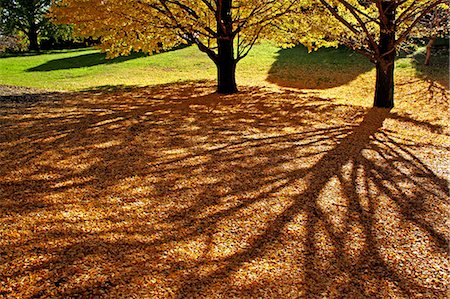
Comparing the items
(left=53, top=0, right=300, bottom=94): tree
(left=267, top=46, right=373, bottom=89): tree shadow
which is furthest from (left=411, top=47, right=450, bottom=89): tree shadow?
(left=53, top=0, right=300, bottom=94): tree

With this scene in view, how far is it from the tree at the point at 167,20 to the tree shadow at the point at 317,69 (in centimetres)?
392

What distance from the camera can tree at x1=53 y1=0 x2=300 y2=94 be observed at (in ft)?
26.5

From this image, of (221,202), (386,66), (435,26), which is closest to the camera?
(221,202)

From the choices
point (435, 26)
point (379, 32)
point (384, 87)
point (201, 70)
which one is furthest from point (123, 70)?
point (435, 26)

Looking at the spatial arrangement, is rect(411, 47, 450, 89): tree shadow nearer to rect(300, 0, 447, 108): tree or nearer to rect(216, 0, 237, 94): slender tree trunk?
rect(300, 0, 447, 108): tree

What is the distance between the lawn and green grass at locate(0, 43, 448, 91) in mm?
5669

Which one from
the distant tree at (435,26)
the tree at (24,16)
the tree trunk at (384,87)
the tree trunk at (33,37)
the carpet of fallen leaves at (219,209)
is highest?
the tree at (24,16)

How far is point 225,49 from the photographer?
977cm

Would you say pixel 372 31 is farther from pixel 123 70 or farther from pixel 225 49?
pixel 123 70

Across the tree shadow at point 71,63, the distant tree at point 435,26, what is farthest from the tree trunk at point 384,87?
the tree shadow at point 71,63

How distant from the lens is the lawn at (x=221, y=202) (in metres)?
2.65

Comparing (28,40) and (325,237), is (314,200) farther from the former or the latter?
(28,40)

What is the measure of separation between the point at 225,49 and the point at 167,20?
1.83 m

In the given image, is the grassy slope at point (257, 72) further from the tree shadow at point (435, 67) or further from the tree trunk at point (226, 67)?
the tree trunk at point (226, 67)
